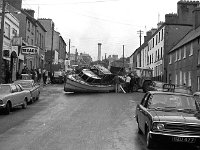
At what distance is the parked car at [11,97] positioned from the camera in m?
17.1

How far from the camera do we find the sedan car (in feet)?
29.0

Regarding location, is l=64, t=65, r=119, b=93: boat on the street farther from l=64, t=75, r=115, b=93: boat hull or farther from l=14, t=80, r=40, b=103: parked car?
l=14, t=80, r=40, b=103: parked car

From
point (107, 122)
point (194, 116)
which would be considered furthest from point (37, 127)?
point (194, 116)

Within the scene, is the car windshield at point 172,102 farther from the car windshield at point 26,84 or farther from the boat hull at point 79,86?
the boat hull at point 79,86

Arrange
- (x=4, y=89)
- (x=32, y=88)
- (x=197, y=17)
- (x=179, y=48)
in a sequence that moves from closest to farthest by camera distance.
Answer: (x=4, y=89) → (x=32, y=88) → (x=197, y=17) → (x=179, y=48)

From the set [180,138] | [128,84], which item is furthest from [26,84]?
[180,138]

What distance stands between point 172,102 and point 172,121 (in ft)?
5.57

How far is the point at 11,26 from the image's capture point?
3875 centimetres

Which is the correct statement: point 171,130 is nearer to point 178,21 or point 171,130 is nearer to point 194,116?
point 194,116

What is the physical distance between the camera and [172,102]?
1060cm

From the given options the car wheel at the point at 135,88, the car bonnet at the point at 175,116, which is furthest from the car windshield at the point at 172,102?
the car wheel at the point at 135,88

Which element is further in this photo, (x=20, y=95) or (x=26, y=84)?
(x=26, y=84)

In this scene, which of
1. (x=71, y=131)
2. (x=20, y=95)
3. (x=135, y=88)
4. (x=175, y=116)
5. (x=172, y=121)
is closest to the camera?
(x=172, y=121)

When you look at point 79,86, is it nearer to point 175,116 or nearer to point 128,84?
point 128,84
